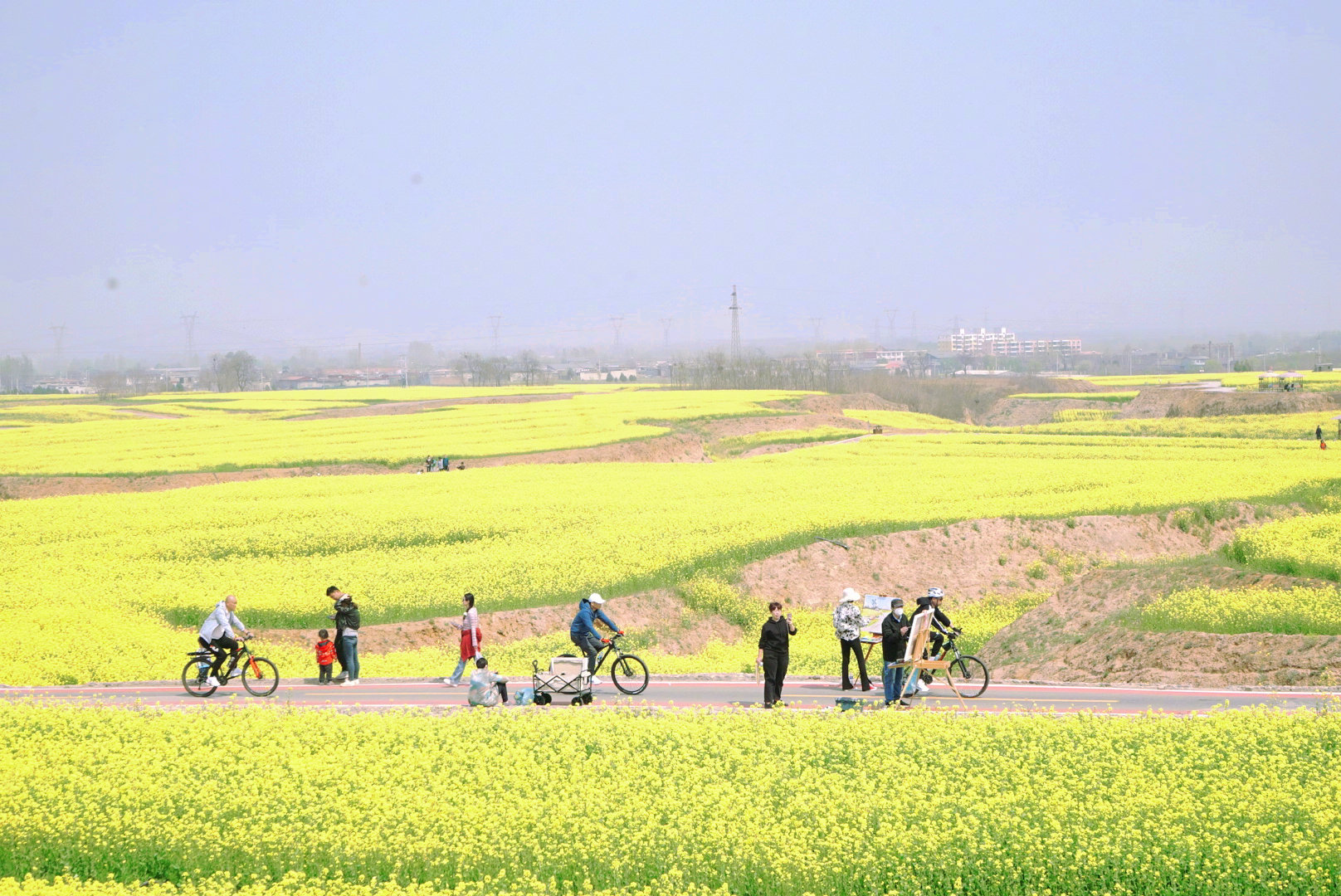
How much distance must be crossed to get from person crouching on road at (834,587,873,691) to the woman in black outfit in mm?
2043

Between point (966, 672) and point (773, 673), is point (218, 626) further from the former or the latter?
point (966, 672)

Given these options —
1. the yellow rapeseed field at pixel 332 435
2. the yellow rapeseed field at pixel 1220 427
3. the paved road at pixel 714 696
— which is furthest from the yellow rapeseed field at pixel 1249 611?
the yellow rapeseed field at pixel 1220 427

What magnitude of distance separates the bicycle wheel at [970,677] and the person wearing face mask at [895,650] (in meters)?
1.30

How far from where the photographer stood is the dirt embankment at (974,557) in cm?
3775

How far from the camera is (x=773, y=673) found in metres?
20.7

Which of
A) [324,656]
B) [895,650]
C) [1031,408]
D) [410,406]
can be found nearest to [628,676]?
[895,650]

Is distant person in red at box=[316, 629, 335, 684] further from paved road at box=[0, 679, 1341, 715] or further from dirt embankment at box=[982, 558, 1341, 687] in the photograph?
dirt embankment at box=[982, 558, 1341, 687]

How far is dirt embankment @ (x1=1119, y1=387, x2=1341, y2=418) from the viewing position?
10031 cm

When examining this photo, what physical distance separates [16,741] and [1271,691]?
73.2ft

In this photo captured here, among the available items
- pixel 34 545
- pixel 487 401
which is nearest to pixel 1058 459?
pixel 34 545

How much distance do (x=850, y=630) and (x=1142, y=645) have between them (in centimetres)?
806

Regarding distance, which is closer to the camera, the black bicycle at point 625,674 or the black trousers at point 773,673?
the black trousers at point 773,673

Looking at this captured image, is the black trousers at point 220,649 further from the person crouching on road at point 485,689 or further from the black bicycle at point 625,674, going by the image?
the black bicycle at point 625,674

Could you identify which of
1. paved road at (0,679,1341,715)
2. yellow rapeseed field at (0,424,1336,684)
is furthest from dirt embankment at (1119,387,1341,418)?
paved road at (0,679,1341,715)
